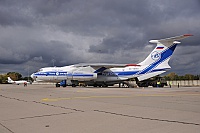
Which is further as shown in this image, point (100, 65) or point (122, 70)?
point (122, 70)

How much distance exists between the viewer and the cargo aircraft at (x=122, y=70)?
148ft

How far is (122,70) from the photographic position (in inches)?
1848

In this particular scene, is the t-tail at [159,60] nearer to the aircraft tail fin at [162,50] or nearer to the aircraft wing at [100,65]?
the aircraft tail fin at [162,50]

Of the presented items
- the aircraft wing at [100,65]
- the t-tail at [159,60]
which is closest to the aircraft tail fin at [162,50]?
the t-tail at [159,60]

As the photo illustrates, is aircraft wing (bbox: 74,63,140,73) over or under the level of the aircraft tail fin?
under

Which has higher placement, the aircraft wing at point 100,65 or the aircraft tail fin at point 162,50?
the aircraft tail fin at point 162,50

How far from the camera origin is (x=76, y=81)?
157 feet

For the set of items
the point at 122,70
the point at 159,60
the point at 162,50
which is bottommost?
the point at 122,70

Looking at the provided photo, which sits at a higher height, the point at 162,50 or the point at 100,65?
the point at 162,50

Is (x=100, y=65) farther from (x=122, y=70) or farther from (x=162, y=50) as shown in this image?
(x=162, y=50)

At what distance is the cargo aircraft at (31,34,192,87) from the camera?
45250 mm

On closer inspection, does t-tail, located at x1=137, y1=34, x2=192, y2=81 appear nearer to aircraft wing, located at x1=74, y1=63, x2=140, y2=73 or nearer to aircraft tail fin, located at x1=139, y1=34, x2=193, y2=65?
aircraft tail fin, located at x1=139, y1=34, x2=193, y2=65

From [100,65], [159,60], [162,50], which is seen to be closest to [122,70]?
[100,65]

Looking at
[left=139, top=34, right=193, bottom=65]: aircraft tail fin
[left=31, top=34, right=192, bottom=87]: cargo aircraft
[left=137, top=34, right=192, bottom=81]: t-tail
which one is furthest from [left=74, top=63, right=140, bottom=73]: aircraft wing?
[left=139, top=34, right=193, bottom=65]: aircraft tail fin
